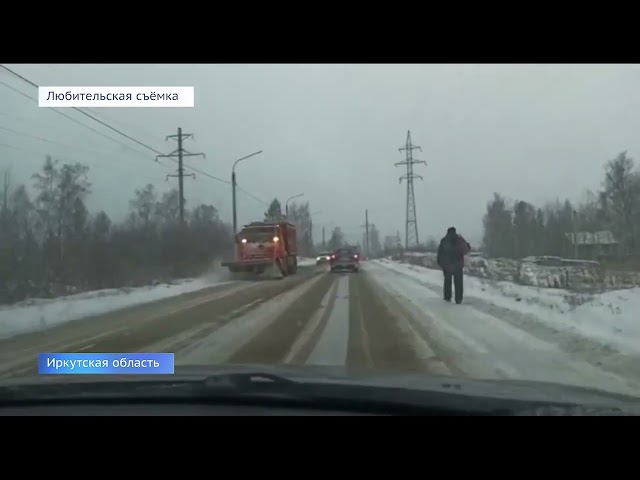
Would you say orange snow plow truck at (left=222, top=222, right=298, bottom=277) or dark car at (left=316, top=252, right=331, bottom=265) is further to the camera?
dark car at (left=316, top=252, right=331, bottom=265)

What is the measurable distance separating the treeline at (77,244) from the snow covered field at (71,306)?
0.92 metres

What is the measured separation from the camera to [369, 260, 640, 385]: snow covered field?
907 centimetres

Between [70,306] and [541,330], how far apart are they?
491 inches

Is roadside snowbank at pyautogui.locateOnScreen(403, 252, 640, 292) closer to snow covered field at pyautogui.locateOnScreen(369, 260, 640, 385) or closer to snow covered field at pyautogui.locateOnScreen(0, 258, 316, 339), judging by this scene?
snow covered field at pyautogui.locateOnScreen(369, 260, 640, 385)

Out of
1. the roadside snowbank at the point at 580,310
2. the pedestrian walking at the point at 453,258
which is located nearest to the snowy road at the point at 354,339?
the roadside snowbank at the point at 580,310

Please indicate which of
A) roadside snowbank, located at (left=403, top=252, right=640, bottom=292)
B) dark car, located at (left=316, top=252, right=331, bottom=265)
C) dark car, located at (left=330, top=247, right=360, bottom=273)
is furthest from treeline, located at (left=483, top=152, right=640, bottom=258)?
dark car, located at (left=316, top=252, right=331, bottom=265)

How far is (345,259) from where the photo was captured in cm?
4172

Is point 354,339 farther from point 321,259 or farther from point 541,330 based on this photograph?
point 321,259

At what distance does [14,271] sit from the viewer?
21.9m

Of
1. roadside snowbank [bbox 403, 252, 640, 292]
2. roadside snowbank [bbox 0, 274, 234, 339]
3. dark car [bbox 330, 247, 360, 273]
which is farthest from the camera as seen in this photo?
dark car [bbox 330, 247, 360, 273]

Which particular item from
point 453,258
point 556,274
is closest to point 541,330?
point 453,258
